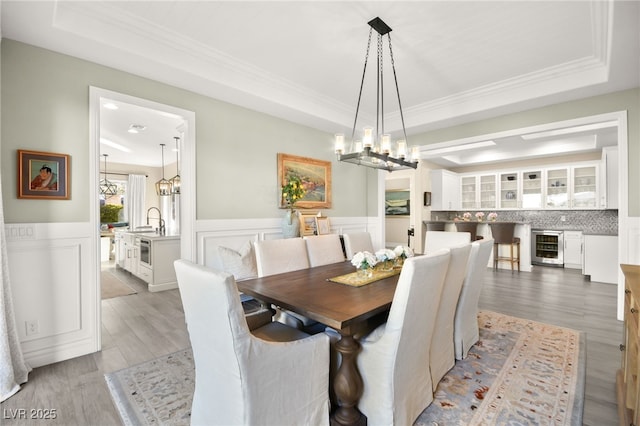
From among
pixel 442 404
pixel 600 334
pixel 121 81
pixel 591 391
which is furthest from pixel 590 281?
pixel 121 81

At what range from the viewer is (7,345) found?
199cm

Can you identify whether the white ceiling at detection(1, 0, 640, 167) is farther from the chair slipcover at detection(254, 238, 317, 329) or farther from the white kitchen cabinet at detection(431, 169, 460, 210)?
the white kitchen cabinet at detection(431, 169, 460, 210)

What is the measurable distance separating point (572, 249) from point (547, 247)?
44 centimetres

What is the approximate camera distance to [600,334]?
2912mm

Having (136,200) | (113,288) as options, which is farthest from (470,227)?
(136,200)

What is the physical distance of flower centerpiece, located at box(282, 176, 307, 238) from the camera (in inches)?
160

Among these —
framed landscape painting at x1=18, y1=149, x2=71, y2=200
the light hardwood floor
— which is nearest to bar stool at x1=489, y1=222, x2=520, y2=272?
the light hardwood floor

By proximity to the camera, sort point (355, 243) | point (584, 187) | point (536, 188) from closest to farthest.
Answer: point (355, 243) < point (584, 187) < point (536, 188)

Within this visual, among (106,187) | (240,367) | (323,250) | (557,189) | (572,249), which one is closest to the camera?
(240,367)

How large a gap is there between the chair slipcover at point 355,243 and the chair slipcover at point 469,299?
3.85 feet

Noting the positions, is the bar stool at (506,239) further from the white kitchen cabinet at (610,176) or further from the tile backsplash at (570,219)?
the white kitchen cabinet at (610,176)

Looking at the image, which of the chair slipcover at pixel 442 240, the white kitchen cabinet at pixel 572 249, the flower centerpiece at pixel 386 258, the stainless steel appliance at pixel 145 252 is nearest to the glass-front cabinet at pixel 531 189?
the white kitchen cabinet at pixel 572 249

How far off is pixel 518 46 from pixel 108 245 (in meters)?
8.89

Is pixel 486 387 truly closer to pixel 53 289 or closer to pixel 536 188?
pixel 53 289
